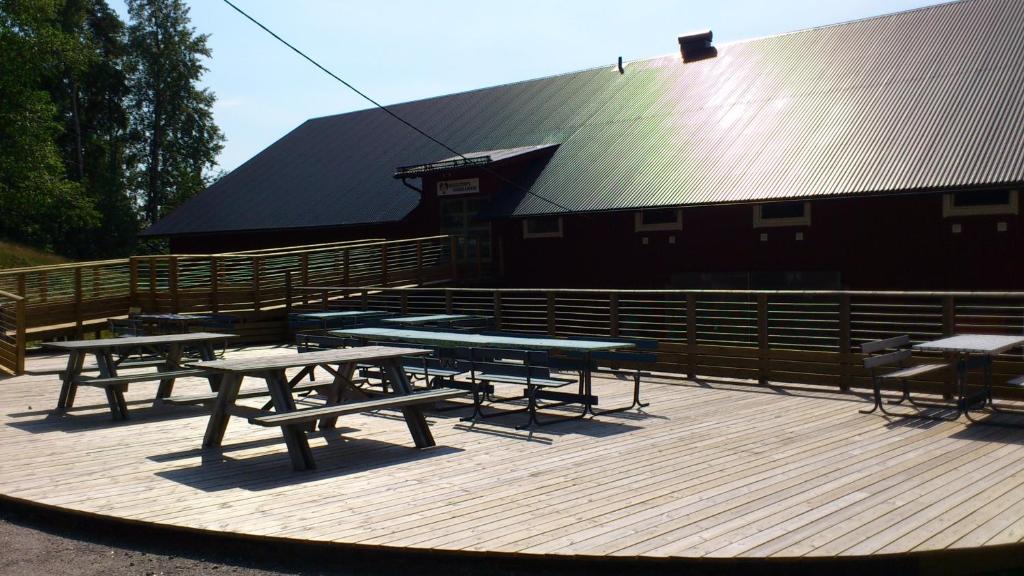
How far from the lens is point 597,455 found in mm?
7188

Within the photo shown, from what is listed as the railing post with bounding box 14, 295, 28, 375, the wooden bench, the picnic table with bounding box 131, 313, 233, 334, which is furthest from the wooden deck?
the picnic table with bounding box 131, 313, 233, 334

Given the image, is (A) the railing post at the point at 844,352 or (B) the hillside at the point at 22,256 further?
(B) the hillside at the point at 22,256

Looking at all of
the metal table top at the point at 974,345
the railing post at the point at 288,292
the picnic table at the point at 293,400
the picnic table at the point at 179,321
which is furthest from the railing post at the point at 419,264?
the metal table top at the point at 974,345

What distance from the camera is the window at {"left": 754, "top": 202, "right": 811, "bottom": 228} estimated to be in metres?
17.0

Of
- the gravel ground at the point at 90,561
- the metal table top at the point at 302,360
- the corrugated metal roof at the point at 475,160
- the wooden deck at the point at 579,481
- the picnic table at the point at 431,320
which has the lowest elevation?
the gravel ground at the point at 90,561

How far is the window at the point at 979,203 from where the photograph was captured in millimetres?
14711

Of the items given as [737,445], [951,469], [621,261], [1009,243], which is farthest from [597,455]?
[621,261]

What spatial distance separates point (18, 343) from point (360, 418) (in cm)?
643

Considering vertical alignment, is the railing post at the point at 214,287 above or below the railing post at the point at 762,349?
above

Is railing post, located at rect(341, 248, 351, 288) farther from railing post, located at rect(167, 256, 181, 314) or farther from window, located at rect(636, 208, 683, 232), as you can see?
window, located at rect(636, 208, 683, 232)

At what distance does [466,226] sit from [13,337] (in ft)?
40.1

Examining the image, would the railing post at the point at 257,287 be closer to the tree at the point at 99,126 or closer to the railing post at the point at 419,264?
the railing post at the point at 419,264

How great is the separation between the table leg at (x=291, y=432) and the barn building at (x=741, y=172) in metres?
11.6

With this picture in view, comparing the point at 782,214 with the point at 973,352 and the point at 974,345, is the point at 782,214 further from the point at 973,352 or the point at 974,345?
the point at 973,352
